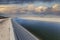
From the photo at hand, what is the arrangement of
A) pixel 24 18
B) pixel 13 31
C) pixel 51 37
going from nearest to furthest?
pixel 13 31 → pixel 51 37 → pixel 24 18

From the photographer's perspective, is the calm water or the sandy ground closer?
the sandy ground

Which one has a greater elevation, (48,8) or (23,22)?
(48,8)

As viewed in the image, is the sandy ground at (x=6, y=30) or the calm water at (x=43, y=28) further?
the calm water at (x=43, y=28)

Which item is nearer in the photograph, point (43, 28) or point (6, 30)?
point (6, 30)

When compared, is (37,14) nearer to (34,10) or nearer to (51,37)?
(34,10)

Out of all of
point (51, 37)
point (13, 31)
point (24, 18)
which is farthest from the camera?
point (24, 18)

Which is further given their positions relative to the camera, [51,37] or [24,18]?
[24,18]

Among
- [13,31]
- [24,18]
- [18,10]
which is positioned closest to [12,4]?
[18,10]

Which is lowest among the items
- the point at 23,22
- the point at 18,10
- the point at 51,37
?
the point at 51,37
